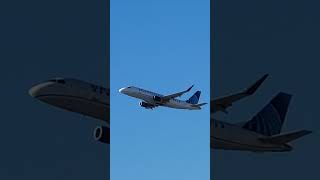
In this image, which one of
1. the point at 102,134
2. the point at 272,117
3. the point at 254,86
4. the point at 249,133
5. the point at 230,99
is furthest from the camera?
the point at 272,117

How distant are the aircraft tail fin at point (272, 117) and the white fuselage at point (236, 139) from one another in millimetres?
2939

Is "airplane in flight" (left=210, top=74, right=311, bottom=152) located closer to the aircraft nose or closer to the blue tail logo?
the blue tail logo

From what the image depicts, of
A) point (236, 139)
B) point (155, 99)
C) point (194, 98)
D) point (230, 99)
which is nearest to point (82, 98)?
point (155, 99)

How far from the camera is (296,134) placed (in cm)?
5809

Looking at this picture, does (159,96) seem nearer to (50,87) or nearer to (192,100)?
(192,100)

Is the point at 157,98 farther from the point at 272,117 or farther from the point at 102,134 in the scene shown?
the point at 272,117

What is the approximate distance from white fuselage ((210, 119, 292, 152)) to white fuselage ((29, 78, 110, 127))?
44.1 ft

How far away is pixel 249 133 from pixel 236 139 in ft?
14.0

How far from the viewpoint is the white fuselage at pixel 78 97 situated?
167 ft

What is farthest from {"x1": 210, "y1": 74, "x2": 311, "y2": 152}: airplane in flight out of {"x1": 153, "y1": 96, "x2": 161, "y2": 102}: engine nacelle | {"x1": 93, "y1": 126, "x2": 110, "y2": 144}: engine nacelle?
{"x1": 93, "y1": 126, "x2": 110, "y2": 144}: engine nacelle

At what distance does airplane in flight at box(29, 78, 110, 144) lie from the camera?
1996 inches

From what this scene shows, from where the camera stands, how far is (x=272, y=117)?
7644 cm

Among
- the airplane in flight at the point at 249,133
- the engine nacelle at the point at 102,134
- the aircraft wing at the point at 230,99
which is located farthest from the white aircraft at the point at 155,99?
the engine nacelle at the point at 102,134

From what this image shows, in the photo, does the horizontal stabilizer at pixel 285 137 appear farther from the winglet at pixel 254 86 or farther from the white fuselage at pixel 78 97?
the white fuselage at pixel 78 97
